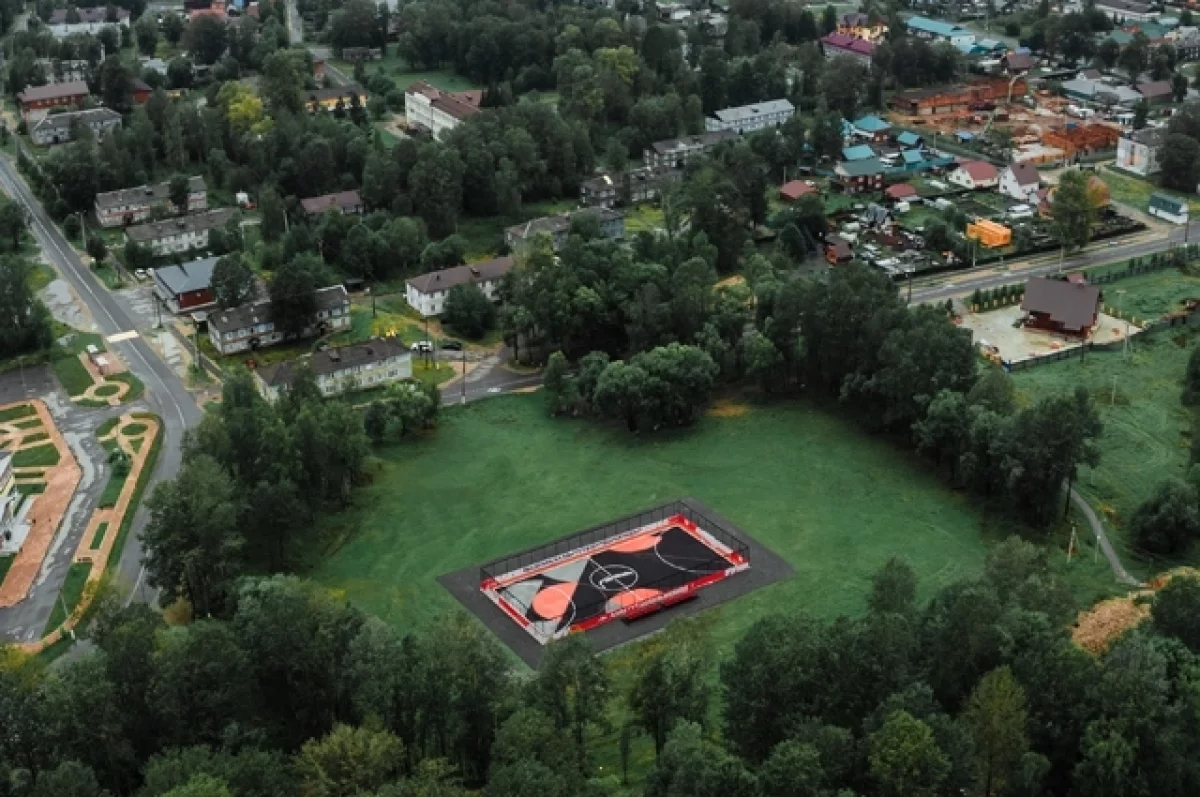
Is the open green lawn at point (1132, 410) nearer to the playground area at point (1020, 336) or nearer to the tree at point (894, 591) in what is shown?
the playground area at point (1020, 336)

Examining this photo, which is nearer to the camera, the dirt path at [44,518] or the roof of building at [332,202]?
the dirt path at [44,518]

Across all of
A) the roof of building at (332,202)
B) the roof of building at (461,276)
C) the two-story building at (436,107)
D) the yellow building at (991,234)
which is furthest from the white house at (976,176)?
the roof of building at (332,202)

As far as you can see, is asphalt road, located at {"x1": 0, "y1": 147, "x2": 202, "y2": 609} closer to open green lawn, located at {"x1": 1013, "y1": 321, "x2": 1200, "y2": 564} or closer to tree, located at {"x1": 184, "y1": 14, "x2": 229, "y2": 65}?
tree, located at {"x1": 184, "y1": 14, "x2": 229, "y2": 65}

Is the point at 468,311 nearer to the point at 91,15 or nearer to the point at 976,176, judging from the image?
the point at 976,176

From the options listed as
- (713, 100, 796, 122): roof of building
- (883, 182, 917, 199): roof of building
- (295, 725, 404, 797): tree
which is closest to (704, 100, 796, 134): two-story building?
(713, 100, 796, 122): roof of building

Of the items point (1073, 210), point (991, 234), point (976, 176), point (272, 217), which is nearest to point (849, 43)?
point (976, 176)
